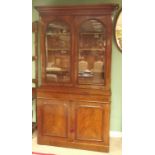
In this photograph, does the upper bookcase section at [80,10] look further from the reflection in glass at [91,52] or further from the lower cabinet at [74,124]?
the lower cabinet at [74,124]

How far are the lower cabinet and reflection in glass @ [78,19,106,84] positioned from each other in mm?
381

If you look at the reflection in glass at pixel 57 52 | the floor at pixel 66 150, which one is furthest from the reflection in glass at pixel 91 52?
the floor at pixel 66 150

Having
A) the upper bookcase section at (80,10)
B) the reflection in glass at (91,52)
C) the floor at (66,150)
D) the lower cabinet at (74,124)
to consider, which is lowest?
the floor at (66,150)

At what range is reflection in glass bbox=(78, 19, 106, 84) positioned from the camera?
10.3ft

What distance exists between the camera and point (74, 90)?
10.2 ft

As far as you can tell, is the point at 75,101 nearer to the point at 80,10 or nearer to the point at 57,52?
the point at 57,52

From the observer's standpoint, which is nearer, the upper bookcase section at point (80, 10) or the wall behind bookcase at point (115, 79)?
the upper bookcase section at point (80, 10)

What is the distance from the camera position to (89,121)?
3080 millimetres

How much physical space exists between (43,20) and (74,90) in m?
1.09

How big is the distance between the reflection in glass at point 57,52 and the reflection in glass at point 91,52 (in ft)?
0.65

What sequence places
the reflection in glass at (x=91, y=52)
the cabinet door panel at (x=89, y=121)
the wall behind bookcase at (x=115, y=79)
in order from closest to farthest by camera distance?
the cabinet door panel at (x=89, y=121) < the reflection in glass at (x=91, y=52) < the wall behind bookcase at (x=115, y=79)

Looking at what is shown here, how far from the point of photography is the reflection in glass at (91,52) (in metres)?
3.15
